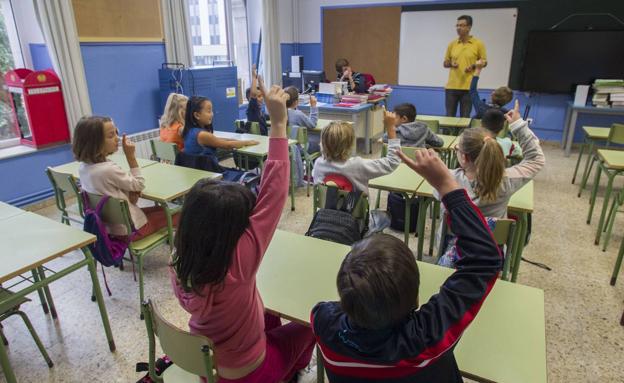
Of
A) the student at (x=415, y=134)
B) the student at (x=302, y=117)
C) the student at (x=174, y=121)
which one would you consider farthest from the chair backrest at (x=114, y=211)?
the student at (x=302, y=117)

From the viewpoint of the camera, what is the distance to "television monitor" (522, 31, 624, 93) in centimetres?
585

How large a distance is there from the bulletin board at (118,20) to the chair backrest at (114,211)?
2805 millimetres

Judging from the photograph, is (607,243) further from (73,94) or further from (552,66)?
(73,94)

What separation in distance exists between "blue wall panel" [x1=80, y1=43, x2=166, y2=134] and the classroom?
0.02 metres

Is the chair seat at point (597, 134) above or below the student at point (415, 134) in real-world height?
below

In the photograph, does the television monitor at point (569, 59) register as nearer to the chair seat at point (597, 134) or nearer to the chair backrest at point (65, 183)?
the chair seat at point (597, 134)

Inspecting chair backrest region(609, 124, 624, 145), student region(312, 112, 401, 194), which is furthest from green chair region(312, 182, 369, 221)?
chair backrest region(609, 124, 624, 145)

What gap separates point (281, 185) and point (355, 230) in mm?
1045

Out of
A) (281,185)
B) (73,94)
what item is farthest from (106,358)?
(73,94)

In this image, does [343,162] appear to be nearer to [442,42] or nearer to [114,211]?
[114,211]

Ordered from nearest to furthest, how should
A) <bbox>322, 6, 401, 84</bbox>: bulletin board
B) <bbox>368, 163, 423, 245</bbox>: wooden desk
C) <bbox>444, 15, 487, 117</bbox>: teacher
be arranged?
<bbox>368, 163, 423, 245</bbox>: wooden desk → <bbox>444, 15, 487, 117</bbox>: teacher → <bbox>322, 6, 401, 84</bbox>: bulletin board

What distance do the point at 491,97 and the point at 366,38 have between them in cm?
307

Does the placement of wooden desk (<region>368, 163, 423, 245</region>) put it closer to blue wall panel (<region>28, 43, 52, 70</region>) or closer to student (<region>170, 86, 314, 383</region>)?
student (<region>170, 86, 314, 383</region>)

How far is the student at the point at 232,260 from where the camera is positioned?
1132 mm
